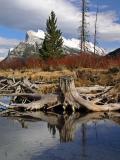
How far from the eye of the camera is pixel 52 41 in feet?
176

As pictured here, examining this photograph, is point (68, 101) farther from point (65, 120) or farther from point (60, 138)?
point (60, 138)

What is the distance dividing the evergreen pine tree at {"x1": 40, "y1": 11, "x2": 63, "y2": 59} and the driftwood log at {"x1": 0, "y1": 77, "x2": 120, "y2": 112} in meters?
33.2

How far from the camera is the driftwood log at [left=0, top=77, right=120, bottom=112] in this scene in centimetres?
1727

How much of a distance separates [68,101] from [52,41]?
36.5 metres

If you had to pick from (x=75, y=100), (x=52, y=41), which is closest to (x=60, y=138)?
(x=75, y=100)

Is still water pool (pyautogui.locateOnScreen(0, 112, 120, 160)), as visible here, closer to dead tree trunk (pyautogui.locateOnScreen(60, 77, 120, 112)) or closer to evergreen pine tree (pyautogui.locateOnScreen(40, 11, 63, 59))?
dead tree trunk (pyautogui.locateOnScreen(60, 77, 120, 112))

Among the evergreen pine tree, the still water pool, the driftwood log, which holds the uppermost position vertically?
the evergreen pine tree

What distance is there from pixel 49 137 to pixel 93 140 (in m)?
1.30

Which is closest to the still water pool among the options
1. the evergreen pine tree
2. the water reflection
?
the water reflection

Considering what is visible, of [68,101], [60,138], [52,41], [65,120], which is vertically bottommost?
[60,138]

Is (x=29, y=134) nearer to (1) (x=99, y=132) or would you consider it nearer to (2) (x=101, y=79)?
(1) (x=99, y=132)

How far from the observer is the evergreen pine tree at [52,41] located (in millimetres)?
51625

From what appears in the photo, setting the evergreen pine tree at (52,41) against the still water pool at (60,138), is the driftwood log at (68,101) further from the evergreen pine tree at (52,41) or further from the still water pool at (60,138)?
the evergreen pine tree at (52,41)

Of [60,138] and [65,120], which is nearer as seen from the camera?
[60,138]
